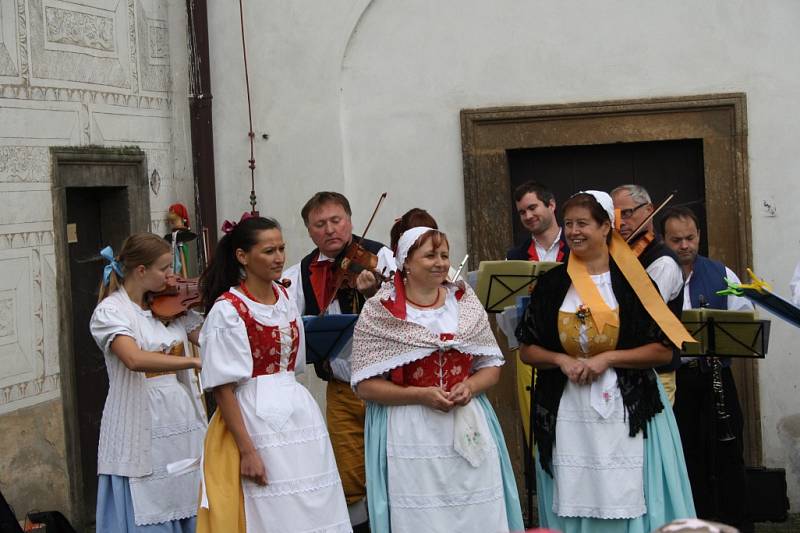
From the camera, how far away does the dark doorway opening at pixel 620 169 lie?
9.05 m

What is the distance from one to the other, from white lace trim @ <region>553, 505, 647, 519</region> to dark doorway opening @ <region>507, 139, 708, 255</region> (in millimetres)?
3366

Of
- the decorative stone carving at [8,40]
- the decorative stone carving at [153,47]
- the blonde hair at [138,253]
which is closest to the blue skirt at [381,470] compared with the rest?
the blonde hair at [138,253]

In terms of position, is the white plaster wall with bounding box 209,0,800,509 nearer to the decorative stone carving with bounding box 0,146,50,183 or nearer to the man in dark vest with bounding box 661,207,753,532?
the man in dark vest with bounding box 661,207,753,532

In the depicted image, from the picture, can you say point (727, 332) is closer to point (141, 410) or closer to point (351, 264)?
point (351, 264)

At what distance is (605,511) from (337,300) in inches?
68.7

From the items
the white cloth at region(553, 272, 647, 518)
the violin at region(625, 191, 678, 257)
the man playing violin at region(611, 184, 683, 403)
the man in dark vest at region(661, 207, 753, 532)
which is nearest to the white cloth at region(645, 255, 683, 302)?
the man playing violin at region(611, 184, 683, 403)

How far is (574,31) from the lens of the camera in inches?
348

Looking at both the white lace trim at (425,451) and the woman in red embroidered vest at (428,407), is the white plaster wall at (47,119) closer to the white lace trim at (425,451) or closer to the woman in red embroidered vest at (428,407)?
the woman in red embroidered vest at (428,407)

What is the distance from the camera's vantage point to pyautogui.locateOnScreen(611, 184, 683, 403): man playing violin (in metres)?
6.34

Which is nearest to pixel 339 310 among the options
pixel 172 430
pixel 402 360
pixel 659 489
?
pixel 172 430

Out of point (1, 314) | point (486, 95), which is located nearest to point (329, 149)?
point (486, 95)

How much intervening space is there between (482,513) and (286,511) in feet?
2.78

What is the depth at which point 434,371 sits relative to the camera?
577 centimetres

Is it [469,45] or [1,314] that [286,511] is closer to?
[1,314]
